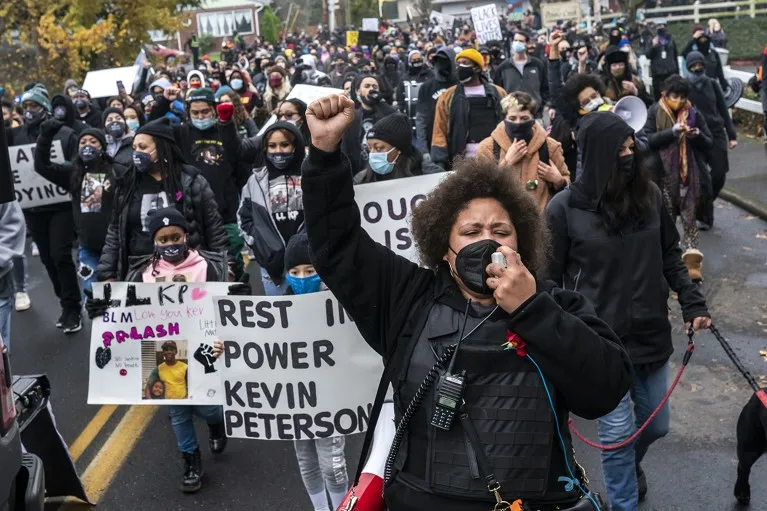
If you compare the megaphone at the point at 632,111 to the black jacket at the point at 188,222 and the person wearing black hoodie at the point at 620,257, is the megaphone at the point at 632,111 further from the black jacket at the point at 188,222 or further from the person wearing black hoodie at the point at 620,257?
the black jacket at the point at 188,222

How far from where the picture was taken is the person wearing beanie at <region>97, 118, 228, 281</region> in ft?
20.0

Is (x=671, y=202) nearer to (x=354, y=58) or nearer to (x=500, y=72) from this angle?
(x=500, y=72)

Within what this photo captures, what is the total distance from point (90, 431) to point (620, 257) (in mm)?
3776

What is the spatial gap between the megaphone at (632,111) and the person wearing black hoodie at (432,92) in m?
3.33

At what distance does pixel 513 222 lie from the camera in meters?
2.96

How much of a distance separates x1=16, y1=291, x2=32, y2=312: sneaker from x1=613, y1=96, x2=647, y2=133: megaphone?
593cm

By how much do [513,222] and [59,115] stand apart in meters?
7.55

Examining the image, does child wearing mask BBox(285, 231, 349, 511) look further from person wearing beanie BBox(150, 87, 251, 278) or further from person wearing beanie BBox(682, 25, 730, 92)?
person wearing beanie BBox(682, 25, 730, 92)

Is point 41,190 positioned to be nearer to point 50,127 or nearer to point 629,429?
point 50,127

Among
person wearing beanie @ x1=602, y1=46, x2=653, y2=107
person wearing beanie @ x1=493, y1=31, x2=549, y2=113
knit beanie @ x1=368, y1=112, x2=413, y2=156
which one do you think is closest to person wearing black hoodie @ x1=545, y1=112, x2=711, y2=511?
knit beanie @ x1=368, y1=112, x2=413, y2=156

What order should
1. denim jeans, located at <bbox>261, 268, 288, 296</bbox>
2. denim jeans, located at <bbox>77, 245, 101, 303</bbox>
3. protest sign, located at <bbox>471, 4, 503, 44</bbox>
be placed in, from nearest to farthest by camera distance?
denim jeans, located at <bbox>261, 268, 288, 296</bbox>
denim jeans, located at <bbox>77, 245, 101, 303</bbox>
protest sign, located at <bbox>471, 4, 503, 44</bbox>

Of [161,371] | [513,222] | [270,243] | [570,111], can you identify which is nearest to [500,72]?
[570,111]

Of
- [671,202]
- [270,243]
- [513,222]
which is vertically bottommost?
[671,202]

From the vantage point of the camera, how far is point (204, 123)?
26.4 feet
